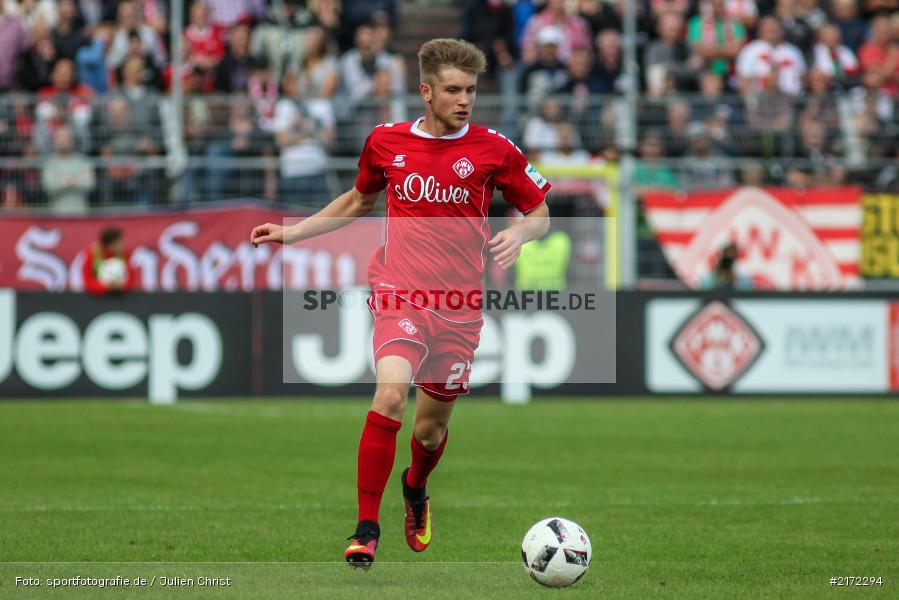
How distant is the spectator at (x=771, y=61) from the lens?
2039cm

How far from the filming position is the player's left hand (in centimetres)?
680

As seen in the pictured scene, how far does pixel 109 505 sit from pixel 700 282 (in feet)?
34.3

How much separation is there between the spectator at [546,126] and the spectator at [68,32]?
5852 mm

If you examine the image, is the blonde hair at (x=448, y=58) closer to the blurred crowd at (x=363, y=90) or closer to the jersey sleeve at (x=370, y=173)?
the jersey sleeve at (x=370, y=173)

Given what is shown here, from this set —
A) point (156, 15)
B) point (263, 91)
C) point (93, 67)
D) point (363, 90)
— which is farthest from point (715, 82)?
point (93, 67)

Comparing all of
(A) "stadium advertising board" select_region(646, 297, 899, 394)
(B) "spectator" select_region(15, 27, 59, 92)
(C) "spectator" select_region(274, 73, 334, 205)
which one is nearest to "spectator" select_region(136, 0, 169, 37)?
(B) "spectator" select_region(15, 27, 59, 92)

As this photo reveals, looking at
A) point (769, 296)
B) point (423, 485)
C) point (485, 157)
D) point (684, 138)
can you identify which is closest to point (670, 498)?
point (423, 485)

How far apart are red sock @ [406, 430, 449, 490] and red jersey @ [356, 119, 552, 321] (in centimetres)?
73

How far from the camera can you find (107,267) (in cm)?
1723

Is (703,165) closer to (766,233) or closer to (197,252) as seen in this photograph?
(766,233)

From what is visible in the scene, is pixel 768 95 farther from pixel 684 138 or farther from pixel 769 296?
pixel 769 296

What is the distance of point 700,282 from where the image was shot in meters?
18.4

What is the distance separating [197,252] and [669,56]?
22.8ft

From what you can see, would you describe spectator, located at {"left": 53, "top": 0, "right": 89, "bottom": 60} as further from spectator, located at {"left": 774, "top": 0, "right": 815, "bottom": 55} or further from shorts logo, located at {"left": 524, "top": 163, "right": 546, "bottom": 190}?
shorts logo, located at {"left": 524, "top": 163, "right": 546, "bottom": 190}
